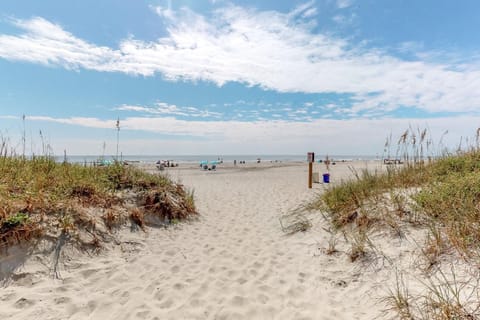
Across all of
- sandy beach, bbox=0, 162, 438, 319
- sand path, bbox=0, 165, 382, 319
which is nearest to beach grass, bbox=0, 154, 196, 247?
sandy beach, bbox=0, 162, 438, 319

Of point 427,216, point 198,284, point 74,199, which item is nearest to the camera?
point 198,284

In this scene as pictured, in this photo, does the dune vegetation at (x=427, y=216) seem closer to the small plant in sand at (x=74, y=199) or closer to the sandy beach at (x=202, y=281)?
the sandy beach at (x=202, y=281)

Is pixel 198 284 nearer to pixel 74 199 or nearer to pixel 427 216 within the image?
pixel 74 199

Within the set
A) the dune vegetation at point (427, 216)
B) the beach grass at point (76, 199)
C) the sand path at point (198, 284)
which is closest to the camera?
the dune vegetation at point (427, 216)

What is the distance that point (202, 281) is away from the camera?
3.62m

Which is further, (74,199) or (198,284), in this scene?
(74,199)

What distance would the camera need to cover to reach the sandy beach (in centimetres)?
290

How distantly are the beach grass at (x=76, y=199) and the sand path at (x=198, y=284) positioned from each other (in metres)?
0.58

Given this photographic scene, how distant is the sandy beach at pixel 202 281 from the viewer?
114 inches

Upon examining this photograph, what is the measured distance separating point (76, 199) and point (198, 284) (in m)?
3.09

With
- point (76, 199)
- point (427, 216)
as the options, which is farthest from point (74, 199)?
point (427, 216)

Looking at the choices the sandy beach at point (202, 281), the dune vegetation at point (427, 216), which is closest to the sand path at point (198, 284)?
the sandy beach at point (202, 281)

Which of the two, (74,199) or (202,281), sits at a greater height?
(74,199)

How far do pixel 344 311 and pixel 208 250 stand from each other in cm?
261
